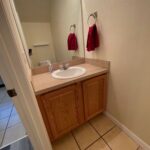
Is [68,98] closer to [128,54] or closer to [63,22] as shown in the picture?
[128,54]

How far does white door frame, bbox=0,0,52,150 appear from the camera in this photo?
60 cm

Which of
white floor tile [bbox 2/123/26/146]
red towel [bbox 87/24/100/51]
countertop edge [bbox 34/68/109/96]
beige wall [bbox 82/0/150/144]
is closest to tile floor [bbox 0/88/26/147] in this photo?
white floor tile [bbox 2/123/26/146]

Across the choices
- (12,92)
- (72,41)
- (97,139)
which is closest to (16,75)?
(12,92)

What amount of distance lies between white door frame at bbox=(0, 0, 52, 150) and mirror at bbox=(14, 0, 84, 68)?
0.57 meters

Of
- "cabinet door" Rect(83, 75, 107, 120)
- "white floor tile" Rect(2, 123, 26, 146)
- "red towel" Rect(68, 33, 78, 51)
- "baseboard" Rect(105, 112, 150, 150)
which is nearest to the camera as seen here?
"baseboard" Rect(105, 112, 150, 150)

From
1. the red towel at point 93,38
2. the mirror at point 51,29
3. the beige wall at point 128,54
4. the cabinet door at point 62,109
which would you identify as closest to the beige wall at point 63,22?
the mirror at point 51,29

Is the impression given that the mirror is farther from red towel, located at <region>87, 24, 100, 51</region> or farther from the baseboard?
the baseboard

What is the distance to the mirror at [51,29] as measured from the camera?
1.30 m

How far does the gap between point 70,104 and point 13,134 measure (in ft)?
3.63

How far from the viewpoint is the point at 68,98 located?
1176mm

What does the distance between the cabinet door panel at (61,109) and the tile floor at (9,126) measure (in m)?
0.72

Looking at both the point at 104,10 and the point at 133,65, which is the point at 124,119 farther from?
the point at 104,10

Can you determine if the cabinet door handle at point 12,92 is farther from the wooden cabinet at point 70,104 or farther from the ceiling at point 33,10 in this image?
the ceiling at point 33,10

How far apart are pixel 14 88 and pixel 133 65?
3.69ft
